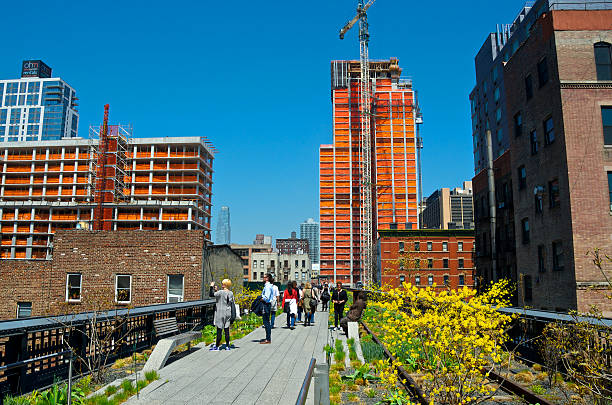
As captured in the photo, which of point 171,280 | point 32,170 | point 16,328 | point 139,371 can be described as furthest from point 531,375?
point 32,170

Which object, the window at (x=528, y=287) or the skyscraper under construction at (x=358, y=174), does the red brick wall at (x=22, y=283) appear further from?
the skyscraper under construction at (x=358, y=174)

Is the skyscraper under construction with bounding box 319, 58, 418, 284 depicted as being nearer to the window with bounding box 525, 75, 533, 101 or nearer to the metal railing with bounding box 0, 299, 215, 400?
the window with bounding box 525, 75, 533, 101

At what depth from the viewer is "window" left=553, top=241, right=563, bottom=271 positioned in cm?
2433

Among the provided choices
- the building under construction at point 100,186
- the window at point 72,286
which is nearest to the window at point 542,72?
the window at point 72,286

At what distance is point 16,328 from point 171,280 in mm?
15972

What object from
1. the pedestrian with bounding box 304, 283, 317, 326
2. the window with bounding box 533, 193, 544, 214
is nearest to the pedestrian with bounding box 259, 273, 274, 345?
the pedestrian with bounding box 304, 283, 317, 326

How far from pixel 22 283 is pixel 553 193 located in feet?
96.6

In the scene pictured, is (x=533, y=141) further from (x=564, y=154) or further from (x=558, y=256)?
(x=558, y=256)

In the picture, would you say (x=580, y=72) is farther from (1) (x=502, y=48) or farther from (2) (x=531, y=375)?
(1) (x=502, y=48)

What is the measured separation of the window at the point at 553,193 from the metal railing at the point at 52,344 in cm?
2023

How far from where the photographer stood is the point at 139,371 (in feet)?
33.8

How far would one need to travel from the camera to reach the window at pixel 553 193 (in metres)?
24.7

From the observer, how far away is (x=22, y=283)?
1007 inches

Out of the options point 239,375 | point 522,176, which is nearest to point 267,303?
point 239,375
